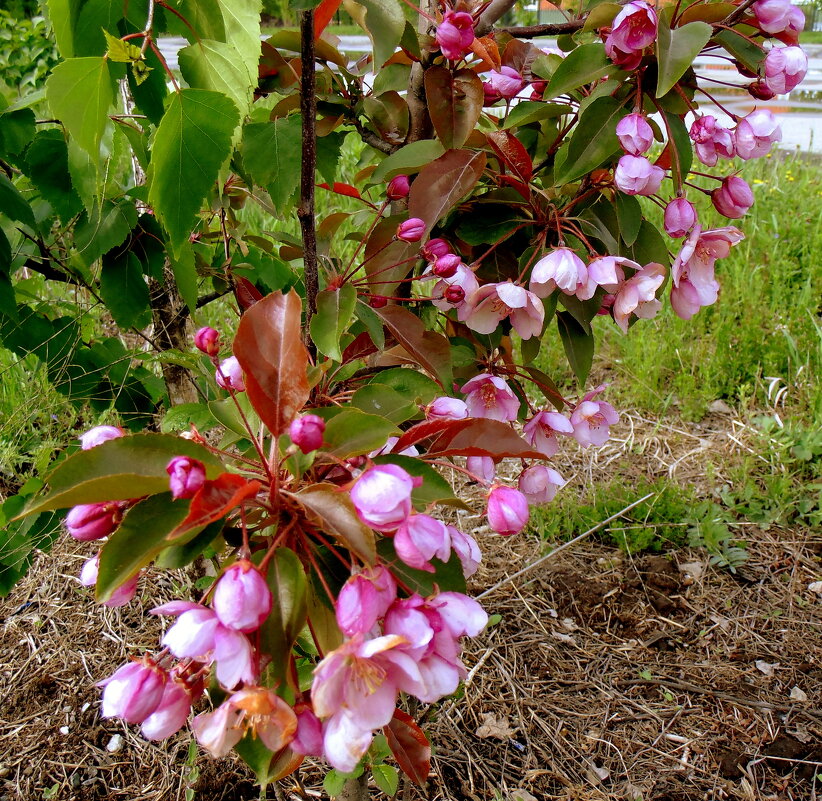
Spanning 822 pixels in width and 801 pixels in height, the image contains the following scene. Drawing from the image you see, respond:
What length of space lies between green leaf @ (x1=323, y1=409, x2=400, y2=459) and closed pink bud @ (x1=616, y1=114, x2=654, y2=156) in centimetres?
43

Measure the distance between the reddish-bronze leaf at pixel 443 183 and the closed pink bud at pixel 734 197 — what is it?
319 millimetres

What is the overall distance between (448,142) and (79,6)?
39 cm

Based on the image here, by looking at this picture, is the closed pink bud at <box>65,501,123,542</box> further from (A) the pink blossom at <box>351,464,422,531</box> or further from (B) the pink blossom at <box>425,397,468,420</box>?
(B) the pink blossom at <box>425,397,468,420</box>

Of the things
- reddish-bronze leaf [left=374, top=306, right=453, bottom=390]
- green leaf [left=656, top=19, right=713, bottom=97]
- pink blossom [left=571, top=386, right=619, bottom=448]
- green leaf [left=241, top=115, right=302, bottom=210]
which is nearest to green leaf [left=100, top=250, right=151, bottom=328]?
green leaf [left=241, top=115, right=302, bottom=210]

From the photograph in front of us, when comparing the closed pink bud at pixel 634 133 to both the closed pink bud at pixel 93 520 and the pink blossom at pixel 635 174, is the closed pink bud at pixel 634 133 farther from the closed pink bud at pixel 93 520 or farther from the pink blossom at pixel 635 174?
the closed pink bud at pixel 93 520

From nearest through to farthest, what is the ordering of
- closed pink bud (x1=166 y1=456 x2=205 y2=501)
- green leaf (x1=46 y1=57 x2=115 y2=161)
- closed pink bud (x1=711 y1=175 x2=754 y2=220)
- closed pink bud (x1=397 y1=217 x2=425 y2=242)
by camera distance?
1. closed pink bud (x1=166 y1=456 x2=205 y2=501)
2. green leaf (x1=46 y1=57 x2=115 y2=161)
3. closed pink bud (x1=397 y1=217 x2=425 y2=242)
4. closed pink bud (x1=711 y1=175 x2=754 y2=220)

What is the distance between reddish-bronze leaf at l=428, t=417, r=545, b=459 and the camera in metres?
0.67

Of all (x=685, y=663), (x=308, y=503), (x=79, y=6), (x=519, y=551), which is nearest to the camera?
(x=308, y=503)

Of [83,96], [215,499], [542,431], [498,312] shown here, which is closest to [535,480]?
[542,431]

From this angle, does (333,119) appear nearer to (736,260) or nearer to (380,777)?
(380,777)

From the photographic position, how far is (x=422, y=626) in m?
0.58

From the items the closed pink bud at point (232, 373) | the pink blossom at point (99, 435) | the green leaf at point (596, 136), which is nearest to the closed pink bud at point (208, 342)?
→ the closed pink bud at point (232, 373)

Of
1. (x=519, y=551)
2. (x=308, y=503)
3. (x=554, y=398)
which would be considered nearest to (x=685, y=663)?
(x=519, y=551)

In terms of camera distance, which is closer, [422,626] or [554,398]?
[422,626]
